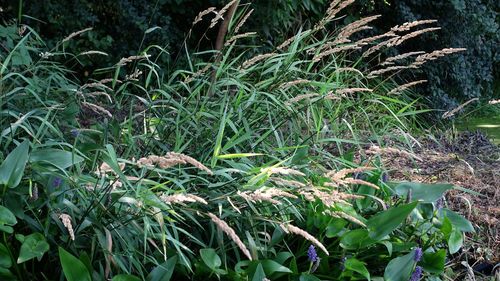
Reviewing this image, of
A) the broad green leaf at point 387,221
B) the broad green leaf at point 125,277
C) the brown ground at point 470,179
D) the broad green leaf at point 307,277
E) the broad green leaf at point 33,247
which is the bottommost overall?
the brown ground at point 470,179

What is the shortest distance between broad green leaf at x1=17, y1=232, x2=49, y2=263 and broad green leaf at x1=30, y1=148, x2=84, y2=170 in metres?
0.29

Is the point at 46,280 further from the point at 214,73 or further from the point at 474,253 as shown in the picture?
the point at 474,253

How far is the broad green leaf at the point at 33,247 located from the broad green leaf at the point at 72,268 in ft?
0.22

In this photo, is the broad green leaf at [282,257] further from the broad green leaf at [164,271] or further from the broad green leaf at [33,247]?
the broad green leaf at [33,247]

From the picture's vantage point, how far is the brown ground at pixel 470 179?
3.15 meters

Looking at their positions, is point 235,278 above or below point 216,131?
below

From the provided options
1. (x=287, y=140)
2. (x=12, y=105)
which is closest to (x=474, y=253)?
(x=287, y=140)

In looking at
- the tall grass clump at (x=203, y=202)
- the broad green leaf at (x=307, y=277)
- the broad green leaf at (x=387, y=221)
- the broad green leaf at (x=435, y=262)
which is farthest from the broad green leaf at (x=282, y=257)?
the broad green leaf at (x=435, y=262)

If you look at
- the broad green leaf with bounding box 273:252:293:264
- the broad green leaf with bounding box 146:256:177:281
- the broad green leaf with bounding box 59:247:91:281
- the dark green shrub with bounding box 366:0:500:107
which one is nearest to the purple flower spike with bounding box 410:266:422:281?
the broad green leaf with bounding box 273:252:293:264

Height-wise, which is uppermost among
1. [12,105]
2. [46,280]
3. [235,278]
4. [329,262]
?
[12,105]

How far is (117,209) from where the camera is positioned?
2404mm

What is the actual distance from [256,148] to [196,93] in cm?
39

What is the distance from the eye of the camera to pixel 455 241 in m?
2.84

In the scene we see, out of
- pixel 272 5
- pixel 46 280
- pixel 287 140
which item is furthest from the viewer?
pixel 272 5
